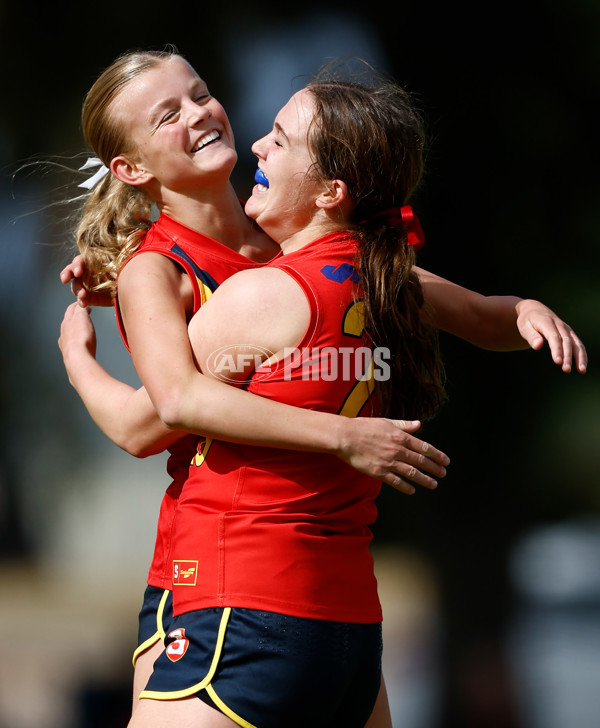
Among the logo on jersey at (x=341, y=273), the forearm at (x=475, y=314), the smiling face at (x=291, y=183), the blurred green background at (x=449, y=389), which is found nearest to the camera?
the logo on jersey at (x=341, y=273)

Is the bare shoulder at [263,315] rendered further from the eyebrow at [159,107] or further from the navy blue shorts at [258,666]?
the eyebrow at [159,107]

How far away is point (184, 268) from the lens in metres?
1.54

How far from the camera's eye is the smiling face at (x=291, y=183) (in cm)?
147

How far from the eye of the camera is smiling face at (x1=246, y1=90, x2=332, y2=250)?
1.47 meters

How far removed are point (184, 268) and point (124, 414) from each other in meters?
0.27

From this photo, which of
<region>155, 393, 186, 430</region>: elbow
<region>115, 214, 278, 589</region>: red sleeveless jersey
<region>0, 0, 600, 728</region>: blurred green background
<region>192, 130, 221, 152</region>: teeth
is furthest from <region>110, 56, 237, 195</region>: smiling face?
<region>0, 0, 600, 728</region>: blurred green background

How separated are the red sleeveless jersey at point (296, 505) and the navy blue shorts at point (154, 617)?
0.74 ft

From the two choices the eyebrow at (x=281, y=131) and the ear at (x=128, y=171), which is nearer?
the eyebrow at (x=281, y=131)

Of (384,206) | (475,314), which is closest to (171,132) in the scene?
(384,206)

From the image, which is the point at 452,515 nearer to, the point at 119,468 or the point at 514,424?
the point at 514,424

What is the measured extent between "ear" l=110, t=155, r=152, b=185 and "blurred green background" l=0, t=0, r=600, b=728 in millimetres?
1214

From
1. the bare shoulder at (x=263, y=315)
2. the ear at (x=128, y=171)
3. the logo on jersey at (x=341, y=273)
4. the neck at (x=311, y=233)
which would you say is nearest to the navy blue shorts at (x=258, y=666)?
the bare shoulder at (x=263, y=315)

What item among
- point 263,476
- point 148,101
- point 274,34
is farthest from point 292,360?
point 274,34

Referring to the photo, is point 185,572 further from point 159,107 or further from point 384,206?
point 159,107
